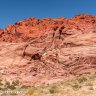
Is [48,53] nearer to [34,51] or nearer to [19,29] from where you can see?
[34,51]

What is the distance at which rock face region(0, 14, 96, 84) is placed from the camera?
122 ft

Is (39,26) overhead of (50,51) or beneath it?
overhead

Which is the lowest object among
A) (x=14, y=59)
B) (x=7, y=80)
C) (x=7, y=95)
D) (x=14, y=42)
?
(x=7, y=95)

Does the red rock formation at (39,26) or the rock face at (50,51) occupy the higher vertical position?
the red rock formation at (39,26)

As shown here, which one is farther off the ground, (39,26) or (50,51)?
(39,26)

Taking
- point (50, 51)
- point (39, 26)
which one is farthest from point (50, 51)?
point (39, 26)

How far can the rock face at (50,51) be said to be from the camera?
1463 inches

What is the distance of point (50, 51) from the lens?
132 feet

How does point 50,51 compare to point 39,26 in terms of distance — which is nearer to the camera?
point 50,51

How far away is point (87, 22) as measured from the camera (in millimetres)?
45438

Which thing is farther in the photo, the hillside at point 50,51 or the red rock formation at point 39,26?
the red rock formation at point 39,26

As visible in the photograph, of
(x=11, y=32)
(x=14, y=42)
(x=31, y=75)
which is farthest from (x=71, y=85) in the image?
(x=11, y=32)

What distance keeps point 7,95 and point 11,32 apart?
25379 millimetres

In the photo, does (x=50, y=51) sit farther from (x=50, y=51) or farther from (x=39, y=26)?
(x=39, y=26)
